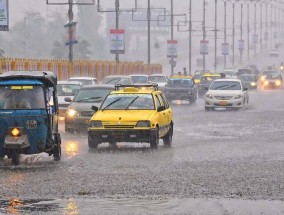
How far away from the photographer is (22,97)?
2100 cm

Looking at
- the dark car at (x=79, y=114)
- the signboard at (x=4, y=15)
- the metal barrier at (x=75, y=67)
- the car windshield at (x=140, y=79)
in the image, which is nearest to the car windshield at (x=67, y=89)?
the dark car at (x=79, y=114)

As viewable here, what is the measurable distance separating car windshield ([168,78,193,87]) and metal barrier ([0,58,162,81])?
8.19 metres

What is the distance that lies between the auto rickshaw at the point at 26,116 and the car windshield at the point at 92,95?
10036 millimetres

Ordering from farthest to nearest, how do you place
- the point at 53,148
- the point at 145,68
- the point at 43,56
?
the point at 43,56 → the point at 145,68 → the point at 53,148

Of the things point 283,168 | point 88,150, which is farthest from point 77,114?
point 283,168

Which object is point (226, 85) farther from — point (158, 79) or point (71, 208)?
point (71, 208)

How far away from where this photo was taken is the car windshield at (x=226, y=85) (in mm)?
49375

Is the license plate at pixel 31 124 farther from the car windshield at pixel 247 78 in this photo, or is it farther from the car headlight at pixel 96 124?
the car windshield at pixel 247 78

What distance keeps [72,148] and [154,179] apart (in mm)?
7875

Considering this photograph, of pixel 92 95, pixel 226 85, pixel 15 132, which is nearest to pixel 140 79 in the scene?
pixel 226 85

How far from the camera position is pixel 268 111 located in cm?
4719

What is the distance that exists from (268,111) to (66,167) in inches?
1109

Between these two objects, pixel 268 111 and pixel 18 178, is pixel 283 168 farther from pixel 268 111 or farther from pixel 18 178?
pixel 268 111

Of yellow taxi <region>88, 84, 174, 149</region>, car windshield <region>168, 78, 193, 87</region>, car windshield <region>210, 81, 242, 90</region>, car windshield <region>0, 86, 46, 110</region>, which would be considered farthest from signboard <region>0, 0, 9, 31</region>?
car windshield <region>0, 86, 46, 110</region>
